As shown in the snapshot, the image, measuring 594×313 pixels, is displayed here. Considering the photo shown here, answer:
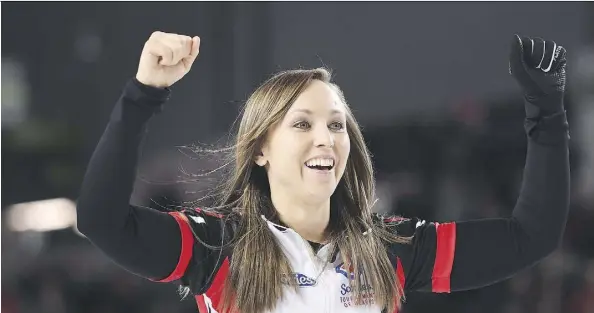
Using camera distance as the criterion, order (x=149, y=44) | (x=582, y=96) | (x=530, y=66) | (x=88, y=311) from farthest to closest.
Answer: (x=582, y=96) → (x=88, y=311) → (x=530, y=66) → (x=149, y=44)

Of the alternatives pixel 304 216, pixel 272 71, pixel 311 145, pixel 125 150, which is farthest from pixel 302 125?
pixel 272 71

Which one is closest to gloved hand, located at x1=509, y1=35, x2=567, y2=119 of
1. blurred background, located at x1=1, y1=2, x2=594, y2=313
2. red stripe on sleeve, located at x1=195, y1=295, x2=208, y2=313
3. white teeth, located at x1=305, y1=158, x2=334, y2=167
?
white teeth, located at x1=305, y1=158, x2=334, y2=167

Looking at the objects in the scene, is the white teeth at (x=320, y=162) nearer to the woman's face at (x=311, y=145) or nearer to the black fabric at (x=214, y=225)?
the woman's face at (x=311, y=145)

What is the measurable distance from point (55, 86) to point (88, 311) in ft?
3.93

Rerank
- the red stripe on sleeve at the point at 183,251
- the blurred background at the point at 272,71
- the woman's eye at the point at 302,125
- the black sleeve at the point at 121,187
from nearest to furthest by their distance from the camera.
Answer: the black sleeve at the point at 121,187 → the red stripe on sleeve at the point at 183,251 → the woman's eye at the point at 302,125 → the blurred background at the point at 272,71

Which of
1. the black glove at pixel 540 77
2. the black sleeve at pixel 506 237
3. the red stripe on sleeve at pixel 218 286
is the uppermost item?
the black glove at pixel 540 77

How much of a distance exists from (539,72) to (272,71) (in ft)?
8.49

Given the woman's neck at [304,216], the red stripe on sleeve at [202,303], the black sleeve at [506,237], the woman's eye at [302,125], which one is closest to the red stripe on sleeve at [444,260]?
the black sleeve at [506,237]

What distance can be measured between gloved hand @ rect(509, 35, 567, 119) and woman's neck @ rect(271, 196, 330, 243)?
0.46 meters

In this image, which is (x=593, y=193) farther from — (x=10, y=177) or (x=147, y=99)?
(x=147, y=99)

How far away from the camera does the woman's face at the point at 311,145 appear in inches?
67.6

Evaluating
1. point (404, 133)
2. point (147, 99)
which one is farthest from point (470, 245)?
point (404, 133)

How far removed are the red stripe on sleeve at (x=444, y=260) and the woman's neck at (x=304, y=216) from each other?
0.78 feet

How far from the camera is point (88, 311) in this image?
4.16 m
